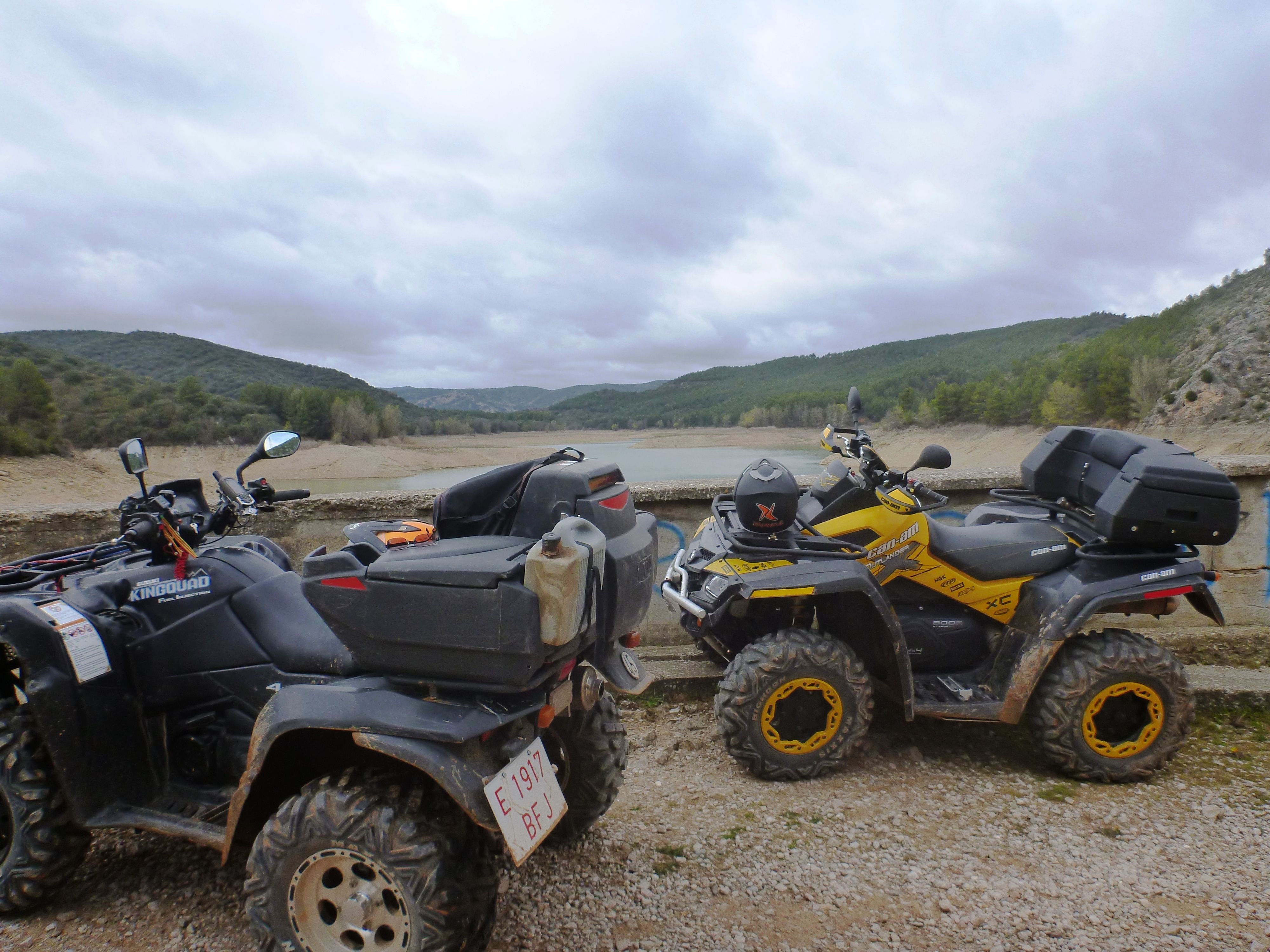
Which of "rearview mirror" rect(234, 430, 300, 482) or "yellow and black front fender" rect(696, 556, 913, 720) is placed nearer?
"rearview mirror" rect(234, 430, 300, 482)

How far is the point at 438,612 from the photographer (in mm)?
1827

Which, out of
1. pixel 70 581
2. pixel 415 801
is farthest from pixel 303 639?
pixel 70 581

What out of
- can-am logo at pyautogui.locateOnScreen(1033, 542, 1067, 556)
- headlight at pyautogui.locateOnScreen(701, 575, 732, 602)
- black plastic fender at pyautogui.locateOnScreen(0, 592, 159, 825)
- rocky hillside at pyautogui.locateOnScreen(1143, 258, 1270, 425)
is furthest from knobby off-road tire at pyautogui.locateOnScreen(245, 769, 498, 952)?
rocky hillside at pyautogui.locateOnScreen(1143, 258, 1270, 425)

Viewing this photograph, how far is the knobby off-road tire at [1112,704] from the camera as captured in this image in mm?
3348

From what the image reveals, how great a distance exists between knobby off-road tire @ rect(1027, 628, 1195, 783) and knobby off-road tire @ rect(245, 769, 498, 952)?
2752 mm

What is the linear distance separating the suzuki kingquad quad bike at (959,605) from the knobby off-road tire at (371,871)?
1713 millimetres

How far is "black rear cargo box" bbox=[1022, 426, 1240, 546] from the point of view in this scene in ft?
10.7

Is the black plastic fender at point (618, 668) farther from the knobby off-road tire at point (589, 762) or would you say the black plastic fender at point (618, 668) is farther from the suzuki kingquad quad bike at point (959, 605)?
the suzuki kingquad quad bike at point (959, 605)

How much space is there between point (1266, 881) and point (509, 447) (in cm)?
461

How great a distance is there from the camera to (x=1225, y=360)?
39.1 feet

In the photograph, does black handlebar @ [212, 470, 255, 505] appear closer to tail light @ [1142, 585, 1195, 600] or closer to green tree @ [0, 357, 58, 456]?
tail light @ [1142, 585, 1195, 600]

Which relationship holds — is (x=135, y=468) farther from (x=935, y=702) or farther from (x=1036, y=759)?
(x=1036, y=759)

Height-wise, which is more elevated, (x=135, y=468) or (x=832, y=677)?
(x=135, y=468)

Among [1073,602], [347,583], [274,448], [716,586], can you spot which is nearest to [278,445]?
[274,448]
